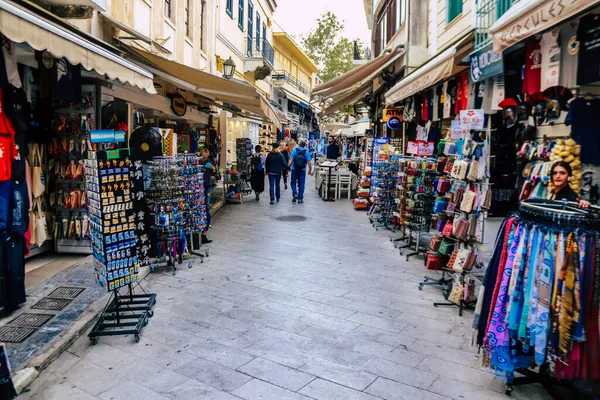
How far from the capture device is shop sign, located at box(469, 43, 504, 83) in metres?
5.90

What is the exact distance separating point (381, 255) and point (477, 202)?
2.89m

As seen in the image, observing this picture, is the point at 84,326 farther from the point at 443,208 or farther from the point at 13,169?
the point at 443,208

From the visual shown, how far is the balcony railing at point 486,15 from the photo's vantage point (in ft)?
22.8

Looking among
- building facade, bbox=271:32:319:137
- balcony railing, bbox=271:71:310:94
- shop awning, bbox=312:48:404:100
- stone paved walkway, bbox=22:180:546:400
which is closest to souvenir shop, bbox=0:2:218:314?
stone paved walkway, bbox=22:180:546:400

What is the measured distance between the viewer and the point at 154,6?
10.9 meters

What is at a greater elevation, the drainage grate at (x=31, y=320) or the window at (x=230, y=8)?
the window at (x=230, y=8)

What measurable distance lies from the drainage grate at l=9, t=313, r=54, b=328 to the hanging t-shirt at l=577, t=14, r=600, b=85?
5952mm

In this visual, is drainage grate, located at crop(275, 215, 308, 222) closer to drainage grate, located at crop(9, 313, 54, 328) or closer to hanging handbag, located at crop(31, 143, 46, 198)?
hanging handbag, located at crop(31, 143, 46, 198)

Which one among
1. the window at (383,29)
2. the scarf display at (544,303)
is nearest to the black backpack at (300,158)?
the window at (383,29)

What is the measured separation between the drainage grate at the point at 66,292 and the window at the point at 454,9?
892 cm

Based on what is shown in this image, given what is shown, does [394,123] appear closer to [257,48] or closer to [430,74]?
[430,74]

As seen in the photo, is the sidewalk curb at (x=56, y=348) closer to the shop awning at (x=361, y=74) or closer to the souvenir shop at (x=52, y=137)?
the souvenir shop at (x=52, y=137)

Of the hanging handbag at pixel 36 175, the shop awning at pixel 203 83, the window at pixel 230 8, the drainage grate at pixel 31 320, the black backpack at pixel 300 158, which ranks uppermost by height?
the window at pixel 230 8

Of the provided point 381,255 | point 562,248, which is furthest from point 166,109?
point 562,248
